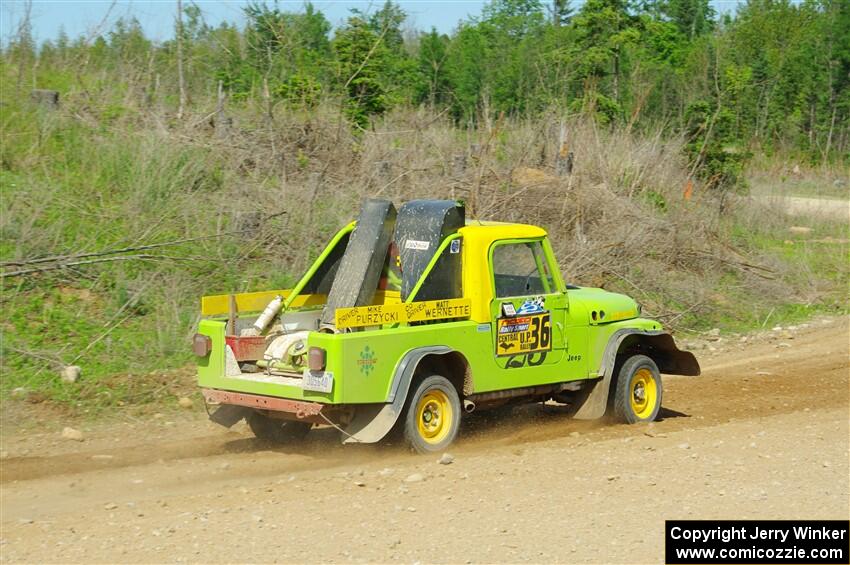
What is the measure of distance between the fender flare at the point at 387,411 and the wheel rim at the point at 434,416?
399 mm

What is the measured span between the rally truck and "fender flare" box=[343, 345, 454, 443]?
1 cm

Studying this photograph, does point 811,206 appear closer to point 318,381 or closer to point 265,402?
point 265,402

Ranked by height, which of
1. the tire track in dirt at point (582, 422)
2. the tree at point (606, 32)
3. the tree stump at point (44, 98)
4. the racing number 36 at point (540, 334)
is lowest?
the tire track in dirt at point (582, 422)

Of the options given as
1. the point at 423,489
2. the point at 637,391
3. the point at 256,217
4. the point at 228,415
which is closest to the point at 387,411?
the point at 423,489

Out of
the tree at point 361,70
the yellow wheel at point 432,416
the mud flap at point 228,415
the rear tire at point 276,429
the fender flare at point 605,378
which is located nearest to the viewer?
the yellow wheel at point 432,416

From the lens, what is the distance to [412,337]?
28.6 feet

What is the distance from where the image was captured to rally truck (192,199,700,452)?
8539 millimetres

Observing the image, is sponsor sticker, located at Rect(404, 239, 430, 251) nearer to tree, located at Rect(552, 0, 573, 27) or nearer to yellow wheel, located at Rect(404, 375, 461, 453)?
yellow wheel, located at Rect(404, 375, 461, 453)

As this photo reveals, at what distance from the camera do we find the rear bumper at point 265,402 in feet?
27.8

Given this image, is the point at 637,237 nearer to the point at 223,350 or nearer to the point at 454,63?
the point at 223,350

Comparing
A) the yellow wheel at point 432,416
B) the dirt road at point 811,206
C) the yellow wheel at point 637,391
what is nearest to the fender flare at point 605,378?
the yellow wheel at point 637,391

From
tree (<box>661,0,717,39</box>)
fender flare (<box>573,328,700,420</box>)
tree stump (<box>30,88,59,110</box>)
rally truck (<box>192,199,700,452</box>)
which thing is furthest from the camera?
tree (<box>661,0,717,39</box>)

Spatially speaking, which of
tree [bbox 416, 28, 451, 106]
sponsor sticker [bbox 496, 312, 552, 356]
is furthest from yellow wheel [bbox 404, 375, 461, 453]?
tree [bbox 416, 28, 451, 106]

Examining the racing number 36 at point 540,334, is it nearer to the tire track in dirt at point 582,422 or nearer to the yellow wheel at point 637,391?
the tire track in dirt at point 582,422
